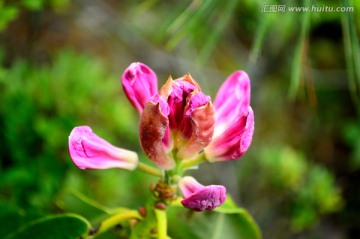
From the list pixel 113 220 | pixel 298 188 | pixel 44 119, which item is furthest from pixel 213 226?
pixel 298 188

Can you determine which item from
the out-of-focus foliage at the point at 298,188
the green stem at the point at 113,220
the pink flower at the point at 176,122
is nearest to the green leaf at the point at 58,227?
the green stem at the point at 113,220

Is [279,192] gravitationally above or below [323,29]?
below

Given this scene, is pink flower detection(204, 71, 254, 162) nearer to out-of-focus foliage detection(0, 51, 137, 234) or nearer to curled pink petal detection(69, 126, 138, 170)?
curled pink petal detection(69, 126, 138, 170)

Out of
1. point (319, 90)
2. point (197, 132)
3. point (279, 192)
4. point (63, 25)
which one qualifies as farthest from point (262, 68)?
point (197, 132)

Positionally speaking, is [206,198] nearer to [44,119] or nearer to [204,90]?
[44,119]

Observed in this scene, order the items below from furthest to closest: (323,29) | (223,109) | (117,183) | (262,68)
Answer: (323,29) < (262,68) < (117,183) < (223,109)

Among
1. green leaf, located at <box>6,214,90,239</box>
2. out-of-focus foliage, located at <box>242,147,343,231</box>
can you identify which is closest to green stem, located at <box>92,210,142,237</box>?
green leaf, located at <box>6,214,90,239</box>

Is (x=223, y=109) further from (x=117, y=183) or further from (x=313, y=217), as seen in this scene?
(x=313, y=217)
